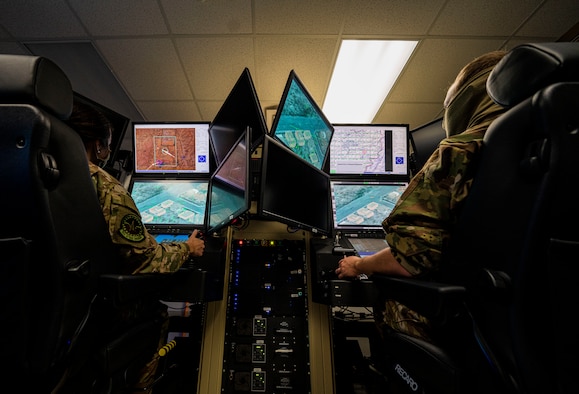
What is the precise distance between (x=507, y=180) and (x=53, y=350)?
110cm

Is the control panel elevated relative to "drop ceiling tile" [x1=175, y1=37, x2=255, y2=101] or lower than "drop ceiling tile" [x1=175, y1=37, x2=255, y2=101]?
lower

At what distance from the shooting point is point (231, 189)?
4.40 ft

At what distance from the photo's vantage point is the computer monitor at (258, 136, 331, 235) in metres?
1.16

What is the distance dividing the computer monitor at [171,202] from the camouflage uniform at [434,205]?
1.24 m

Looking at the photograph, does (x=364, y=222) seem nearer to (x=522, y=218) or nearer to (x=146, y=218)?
(x=522, y=218)

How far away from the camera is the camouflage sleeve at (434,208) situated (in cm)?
71

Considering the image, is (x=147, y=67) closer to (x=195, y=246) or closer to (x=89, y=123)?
(x=89, y=123)

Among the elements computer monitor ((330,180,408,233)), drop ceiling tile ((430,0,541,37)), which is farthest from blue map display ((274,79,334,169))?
drop ceiling tile ((430,0,541,37))

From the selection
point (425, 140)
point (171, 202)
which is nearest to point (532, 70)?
point (425, 140)

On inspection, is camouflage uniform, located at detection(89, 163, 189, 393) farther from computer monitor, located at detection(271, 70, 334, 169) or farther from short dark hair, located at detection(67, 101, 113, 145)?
computer monitor, located at detection(271, 70, 334, 169)

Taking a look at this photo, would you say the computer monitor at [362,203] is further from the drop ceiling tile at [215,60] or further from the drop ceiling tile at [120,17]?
the drop ceiling tile at [120,17]

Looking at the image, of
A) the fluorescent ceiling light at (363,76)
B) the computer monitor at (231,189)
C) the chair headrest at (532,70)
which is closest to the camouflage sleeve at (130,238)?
the computer monitor at (231,189)

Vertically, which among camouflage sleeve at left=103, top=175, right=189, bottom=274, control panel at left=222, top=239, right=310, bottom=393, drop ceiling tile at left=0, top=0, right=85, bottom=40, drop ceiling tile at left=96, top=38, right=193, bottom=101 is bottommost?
control panel at left=222, top=239, right=310, bottom=393

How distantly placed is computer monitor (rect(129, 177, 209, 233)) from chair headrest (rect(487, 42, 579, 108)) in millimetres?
1549
